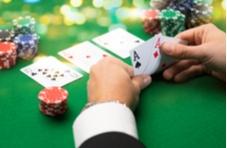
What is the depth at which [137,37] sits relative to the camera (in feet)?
5.22

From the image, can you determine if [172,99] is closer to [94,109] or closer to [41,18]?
[94,109]

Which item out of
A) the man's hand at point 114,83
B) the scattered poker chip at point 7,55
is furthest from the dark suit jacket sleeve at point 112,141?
the scattered poker chip at point 7,55

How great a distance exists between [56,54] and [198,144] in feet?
1.88

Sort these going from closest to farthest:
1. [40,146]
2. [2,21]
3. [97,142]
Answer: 1. [97,142]
2. [40,146]
3. [2,21]

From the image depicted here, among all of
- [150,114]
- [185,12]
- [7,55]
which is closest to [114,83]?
[150,114]

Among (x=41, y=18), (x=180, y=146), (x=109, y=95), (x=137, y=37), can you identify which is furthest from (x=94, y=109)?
(x=41, y=18)

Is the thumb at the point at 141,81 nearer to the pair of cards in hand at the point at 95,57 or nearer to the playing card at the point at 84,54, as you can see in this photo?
the pair of cards in hand at the point at 95,57

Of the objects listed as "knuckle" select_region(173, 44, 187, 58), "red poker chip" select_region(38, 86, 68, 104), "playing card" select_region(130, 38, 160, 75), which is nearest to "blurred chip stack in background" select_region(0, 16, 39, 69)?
"red poker chip" select_region(38, 86, 68, 104)

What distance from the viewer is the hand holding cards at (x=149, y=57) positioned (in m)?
1.32

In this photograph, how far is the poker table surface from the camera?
46.1 inches

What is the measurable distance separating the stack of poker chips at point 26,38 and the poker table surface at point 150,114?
0.03m

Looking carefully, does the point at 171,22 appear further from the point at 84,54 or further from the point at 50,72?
the point at 50,72

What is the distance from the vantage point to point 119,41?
157 cm

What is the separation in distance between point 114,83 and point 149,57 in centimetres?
19
